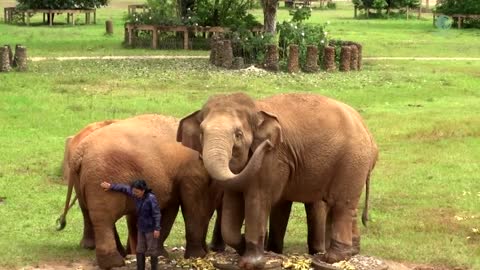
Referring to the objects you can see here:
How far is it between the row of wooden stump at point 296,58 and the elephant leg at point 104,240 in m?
19.7

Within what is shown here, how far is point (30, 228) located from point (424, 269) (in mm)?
4596

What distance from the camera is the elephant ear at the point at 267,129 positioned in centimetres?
939

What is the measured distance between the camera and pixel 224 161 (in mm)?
8688

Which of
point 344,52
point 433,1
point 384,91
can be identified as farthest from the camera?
point 433,1

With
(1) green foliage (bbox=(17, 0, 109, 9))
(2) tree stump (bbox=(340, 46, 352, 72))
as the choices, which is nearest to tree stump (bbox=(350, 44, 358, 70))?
(2) tree stump (bbox=(340, 46, 352, 72))

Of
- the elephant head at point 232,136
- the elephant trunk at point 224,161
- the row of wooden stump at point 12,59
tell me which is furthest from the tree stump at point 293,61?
the elephant trunk at point 224,161

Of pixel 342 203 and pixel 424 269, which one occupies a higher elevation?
pixel 342 203

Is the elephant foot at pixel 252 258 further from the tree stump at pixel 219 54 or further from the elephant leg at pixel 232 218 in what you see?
the tree stump at pixel 219 54

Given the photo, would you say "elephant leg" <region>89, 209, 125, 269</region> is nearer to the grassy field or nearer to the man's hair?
the man's hair

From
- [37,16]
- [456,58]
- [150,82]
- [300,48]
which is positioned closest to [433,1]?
[37,16]

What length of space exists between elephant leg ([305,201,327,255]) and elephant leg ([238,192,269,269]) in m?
1.17

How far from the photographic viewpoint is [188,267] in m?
9.87

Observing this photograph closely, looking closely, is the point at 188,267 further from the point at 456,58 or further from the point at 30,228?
the point at 456,58

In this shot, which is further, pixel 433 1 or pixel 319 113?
pixel 433 1
